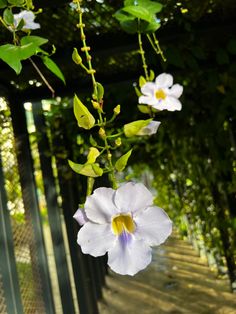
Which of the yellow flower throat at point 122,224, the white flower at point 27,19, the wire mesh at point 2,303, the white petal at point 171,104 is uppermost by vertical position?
the white flower at point 27,19

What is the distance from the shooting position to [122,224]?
0.65m

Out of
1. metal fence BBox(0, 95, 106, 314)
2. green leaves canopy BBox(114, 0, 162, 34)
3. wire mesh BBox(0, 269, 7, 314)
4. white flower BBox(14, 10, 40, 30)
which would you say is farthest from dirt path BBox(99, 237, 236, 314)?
white flower BBox(14, 10, 40, 30)

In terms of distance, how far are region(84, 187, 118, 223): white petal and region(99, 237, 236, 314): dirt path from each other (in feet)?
8.27

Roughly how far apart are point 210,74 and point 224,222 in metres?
1.18

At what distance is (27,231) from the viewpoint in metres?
2.07

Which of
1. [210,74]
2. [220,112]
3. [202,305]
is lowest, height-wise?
[202,305]

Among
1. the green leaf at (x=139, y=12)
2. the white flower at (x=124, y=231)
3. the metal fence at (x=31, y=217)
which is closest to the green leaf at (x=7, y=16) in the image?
the green leaf at (x=139, y=12)

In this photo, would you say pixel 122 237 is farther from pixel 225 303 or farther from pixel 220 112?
pixel 225 303

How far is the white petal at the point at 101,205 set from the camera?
0.62 m

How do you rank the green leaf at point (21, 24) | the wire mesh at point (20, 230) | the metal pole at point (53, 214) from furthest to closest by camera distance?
the metal pole at point (53, 214)
the wire mesh at point (20, 230)
the green leaf at point (21, 24)

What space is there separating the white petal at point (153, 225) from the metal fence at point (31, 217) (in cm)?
96

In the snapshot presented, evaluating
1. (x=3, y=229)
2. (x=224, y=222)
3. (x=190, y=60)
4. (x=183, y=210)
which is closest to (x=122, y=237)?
(x=3, y=229)

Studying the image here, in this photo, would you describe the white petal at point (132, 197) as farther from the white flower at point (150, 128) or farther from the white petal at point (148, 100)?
the white petal at point (148, 100)

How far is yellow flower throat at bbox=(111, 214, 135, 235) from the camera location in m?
0.64
